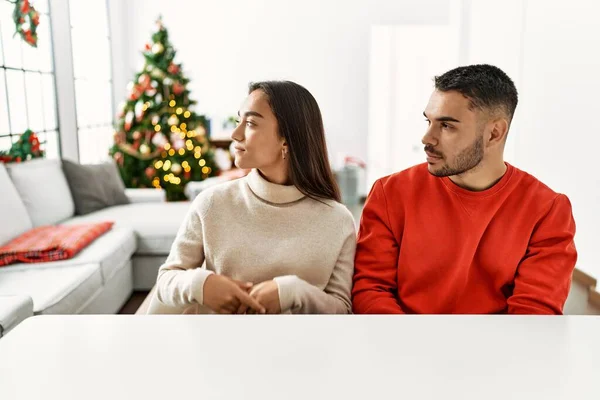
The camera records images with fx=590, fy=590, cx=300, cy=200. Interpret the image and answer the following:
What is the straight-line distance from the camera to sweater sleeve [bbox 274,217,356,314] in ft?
4.13

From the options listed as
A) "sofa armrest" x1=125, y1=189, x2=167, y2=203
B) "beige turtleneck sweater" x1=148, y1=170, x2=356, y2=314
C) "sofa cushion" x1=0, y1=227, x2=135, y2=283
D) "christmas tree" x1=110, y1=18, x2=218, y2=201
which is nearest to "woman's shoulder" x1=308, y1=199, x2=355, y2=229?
"beige turtleneck sweater" x1=148, y1=170, x2=356, y2=314

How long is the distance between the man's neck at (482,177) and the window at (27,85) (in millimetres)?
3255

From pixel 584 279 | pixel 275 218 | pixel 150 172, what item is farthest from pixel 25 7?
pixel 584 279

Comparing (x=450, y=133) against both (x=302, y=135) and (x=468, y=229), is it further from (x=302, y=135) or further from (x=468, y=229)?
(x=302, y=135)

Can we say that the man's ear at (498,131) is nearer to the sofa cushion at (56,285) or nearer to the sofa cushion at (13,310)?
the sofa cushion at (13,310)

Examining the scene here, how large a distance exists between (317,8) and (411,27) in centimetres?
116

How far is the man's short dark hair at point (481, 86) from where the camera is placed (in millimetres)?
1355

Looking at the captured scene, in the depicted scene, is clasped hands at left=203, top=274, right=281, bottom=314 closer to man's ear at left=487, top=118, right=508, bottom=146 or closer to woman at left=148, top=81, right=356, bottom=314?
woman at left=148, top=81, right=356, bottom=314

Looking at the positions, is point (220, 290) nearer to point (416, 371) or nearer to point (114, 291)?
point (416, 371)

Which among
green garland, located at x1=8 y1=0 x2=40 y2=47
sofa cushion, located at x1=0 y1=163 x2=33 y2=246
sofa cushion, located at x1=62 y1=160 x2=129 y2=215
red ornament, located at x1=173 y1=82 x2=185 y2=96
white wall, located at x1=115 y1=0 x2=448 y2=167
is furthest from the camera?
white wall, located at x1=115 y1=0 x2=448 y2=167

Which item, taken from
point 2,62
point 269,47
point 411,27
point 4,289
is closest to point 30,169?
point 2,62

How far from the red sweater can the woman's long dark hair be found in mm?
158

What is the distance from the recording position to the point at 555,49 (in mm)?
4020

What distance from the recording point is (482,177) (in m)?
1.42
